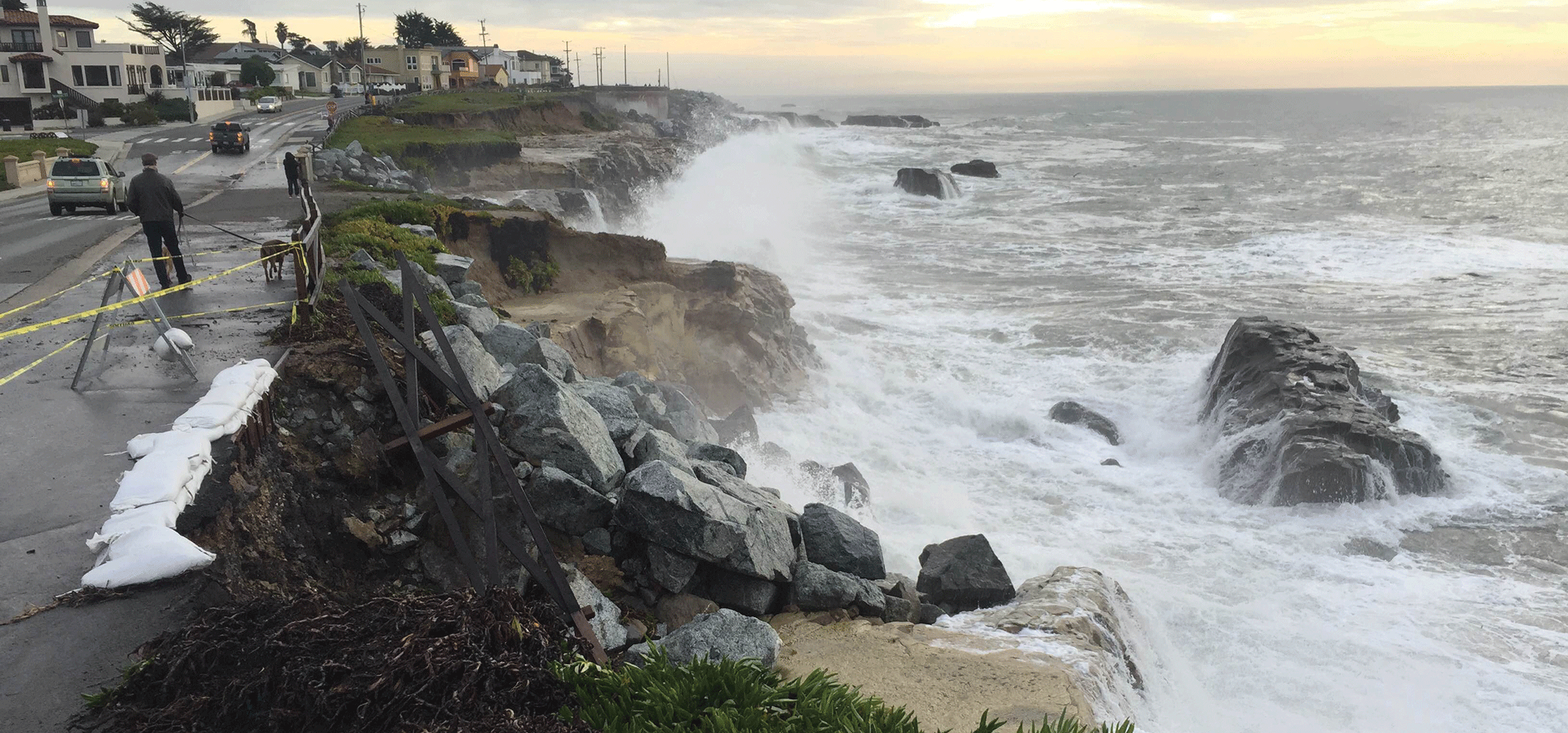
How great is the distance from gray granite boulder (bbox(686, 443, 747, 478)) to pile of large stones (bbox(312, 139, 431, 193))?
63.9 feet

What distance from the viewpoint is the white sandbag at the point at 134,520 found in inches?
234

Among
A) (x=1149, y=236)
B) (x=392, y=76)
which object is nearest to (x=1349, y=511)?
(x=1149, y=236)

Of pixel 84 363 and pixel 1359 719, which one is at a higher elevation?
pixel 84 363

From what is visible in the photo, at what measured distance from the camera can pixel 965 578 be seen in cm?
988

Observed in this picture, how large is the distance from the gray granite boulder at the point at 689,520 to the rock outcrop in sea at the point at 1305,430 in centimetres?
930

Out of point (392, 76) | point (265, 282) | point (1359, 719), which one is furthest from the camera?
point (392, 76)

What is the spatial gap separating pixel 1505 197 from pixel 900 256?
118ft

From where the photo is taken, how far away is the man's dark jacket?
12961mm

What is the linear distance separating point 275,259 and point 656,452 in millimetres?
7731

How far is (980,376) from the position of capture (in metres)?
20.0

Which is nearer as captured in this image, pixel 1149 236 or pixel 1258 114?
pixel 1149 236

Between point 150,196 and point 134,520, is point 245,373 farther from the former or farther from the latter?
point 150,196

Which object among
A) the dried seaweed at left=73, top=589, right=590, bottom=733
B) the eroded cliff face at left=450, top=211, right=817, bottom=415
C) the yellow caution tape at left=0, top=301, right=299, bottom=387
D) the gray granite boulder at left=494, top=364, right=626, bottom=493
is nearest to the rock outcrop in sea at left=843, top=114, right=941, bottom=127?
the eroded cliff face at left=450, top=211, right=817, bottom=415

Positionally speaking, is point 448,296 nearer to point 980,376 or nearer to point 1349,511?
point 980,376
